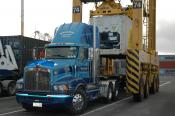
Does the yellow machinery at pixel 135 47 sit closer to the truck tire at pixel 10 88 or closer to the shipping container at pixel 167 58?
the truck tire at pixel 10 88

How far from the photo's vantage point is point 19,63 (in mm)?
22625

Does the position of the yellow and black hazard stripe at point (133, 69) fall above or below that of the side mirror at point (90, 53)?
below

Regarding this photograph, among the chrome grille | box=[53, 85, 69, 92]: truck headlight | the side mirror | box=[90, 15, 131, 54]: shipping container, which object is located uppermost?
box=[90, 15, 131, 54]: shipping container

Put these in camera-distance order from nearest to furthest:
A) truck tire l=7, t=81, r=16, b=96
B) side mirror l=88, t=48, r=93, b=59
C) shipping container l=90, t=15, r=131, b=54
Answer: side mirror l=88, t=48, r=93, b=59
shipping container l=90, t=15, r=131, b=54
truck tire l=7, t=81, r=16, b=96

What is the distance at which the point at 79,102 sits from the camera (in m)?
13.7

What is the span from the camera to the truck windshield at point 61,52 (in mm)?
14213

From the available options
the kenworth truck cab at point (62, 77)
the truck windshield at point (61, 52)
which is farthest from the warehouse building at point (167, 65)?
the truck windshield at point (61, 52)

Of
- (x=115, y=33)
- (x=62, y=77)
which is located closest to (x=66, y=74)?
(x=62, y=77)

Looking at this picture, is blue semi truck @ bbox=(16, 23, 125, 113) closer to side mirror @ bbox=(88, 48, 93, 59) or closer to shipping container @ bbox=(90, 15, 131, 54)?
side mirror @ bbox=(88, 48, 93, 59)

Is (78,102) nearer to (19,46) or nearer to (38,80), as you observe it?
(38,80)

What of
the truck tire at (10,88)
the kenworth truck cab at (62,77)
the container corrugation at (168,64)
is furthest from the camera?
the container corrugation at (168,64)

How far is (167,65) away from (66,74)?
82.9 metres

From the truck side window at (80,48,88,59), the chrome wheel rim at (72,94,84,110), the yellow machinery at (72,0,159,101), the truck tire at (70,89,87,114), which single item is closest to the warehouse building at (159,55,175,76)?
the yellow machinery at (72,0,159,101)

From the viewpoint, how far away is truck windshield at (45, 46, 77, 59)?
14.2 metres
